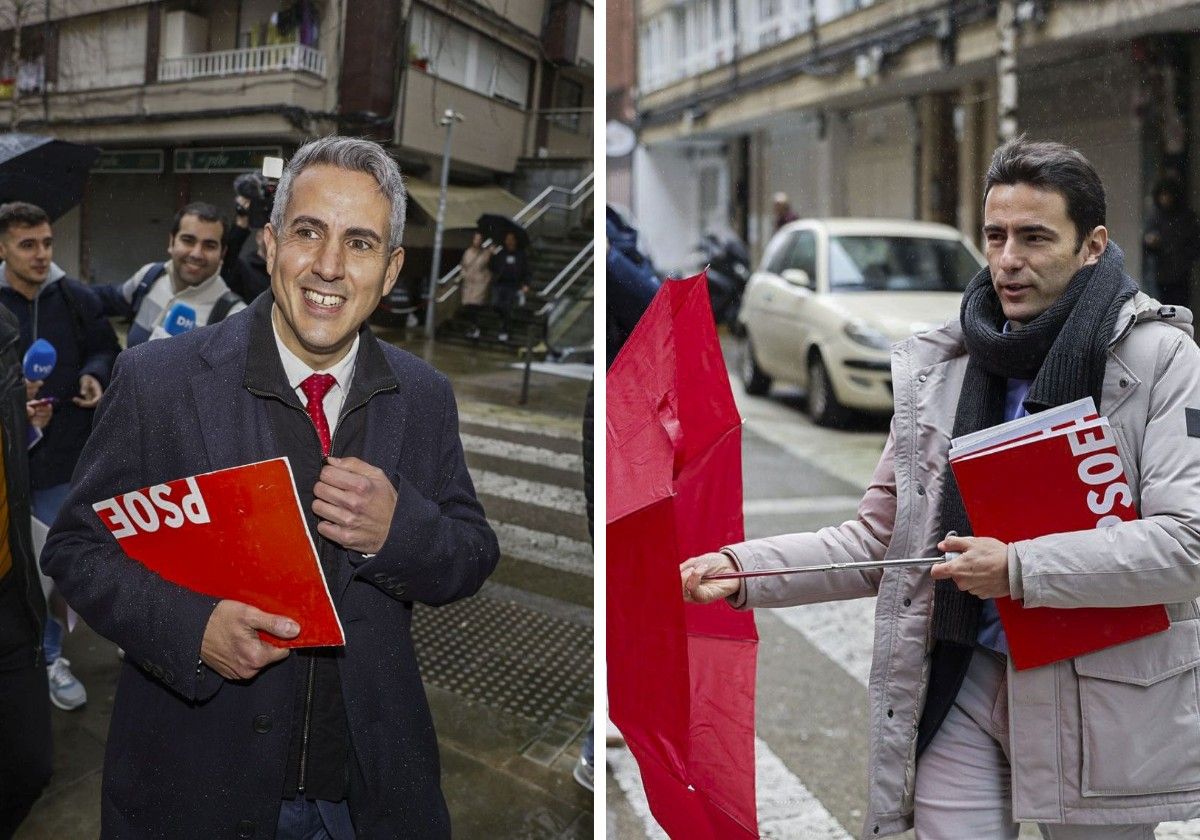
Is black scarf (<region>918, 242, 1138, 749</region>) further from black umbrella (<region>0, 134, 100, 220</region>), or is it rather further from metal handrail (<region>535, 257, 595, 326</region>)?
black umbrella (<region>0, 134, 100, 220</region>)

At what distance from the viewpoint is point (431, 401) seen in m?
1.73

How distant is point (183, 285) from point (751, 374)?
1683 millimetres

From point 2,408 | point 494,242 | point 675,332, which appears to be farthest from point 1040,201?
point 2,408

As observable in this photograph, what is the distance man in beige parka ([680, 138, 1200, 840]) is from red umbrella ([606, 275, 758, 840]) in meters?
0.12

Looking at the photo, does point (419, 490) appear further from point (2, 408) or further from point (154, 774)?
point (2, 408)

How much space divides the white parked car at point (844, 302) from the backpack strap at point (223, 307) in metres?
1.35

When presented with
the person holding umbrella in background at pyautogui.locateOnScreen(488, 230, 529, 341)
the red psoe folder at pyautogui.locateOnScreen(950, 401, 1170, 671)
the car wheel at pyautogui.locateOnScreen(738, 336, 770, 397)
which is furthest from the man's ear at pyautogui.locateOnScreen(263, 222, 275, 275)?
the car wheel at pyautogui.locateOnScreen(738, 336, 770, 397)

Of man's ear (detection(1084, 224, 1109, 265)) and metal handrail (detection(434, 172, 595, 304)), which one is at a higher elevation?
metal handrail (detection(434, 172, 595, 304))

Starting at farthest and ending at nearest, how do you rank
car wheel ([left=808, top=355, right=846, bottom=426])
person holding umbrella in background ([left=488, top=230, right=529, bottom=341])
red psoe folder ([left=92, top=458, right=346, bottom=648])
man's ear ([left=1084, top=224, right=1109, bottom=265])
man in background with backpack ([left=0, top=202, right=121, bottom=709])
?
car wheel ([left=808, top=355, right=846, bottom=426]) → person holding umbrella in background ([left=488, top=230, right=529, bottom=341]) → man in background with backpack ([left=0, top=202, right=121, bottom=709]) → man's ear ([left=1084, top=224, right=1109, bottom=265]) → red psoe folder ([left=92, top=458, right=346, bottom=648])

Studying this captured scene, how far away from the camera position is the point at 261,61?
1.88m

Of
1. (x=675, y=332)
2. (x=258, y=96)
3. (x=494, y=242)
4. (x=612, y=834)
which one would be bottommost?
(x=612, y=834)

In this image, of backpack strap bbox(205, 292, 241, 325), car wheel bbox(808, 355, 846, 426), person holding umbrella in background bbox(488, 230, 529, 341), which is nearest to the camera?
backpack strap bbox(205, 292, 241, 325)

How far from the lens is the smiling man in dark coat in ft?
4.93

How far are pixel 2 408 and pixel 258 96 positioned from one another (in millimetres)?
751
